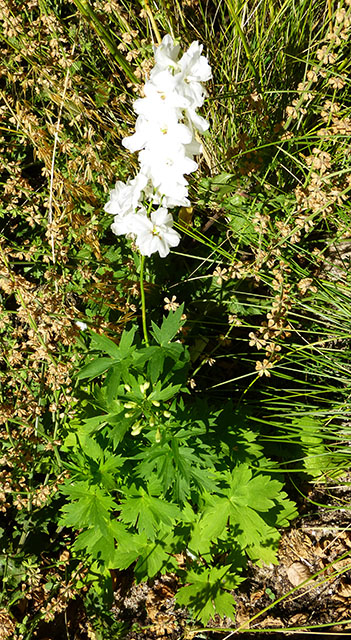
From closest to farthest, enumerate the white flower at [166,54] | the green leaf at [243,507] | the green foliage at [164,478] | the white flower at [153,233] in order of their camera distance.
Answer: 1. the white flower at [166,54]
2. the white flower at [153,233]
3. the green foliage at [164,478]
4. the green leaf at [243,507]

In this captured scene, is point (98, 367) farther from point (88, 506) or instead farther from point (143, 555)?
point (143, 555)

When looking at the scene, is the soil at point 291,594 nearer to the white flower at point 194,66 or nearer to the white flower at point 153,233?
the white flower at point 153,233

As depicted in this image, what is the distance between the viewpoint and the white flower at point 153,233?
155cm

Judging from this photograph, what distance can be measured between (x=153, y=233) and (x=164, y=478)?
834 mm

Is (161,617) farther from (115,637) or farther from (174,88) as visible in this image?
(174,88)

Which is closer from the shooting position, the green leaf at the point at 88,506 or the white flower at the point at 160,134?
the white flower at the point at 160,134

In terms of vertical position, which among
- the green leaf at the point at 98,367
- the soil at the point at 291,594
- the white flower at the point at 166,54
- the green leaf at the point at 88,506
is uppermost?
the white flower at the point at 166,54

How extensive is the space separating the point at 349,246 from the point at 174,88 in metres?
1.66

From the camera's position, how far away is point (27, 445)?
7.39 ft

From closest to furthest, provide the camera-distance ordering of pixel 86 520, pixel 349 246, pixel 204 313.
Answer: pixel 86 520 → pixel 204 313 → pixel 349 246

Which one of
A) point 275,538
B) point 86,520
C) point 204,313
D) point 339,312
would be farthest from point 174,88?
point 275,538

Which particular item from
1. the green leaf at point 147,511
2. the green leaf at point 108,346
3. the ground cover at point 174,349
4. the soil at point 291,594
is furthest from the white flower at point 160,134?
the soil at point 291,594

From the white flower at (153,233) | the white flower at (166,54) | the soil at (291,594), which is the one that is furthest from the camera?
the soil at (291,594)

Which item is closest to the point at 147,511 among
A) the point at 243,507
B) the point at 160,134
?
the point at 243,507
